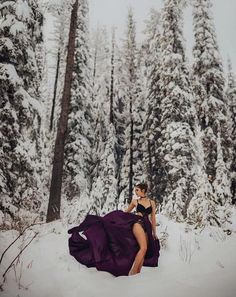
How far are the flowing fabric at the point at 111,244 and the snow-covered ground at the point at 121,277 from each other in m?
0.14

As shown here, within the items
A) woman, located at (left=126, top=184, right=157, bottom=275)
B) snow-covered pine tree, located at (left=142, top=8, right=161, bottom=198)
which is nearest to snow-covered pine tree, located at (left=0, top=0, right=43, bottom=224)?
woman, located at (left=126, top=184, right=157, bottom=275)

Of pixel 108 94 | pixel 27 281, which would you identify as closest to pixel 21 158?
pixel 27 281

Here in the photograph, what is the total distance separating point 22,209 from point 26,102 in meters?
3.50

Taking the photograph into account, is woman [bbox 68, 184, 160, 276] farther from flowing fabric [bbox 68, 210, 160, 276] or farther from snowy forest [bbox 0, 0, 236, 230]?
snowy forest [bbox 0, 0, 236, 230]

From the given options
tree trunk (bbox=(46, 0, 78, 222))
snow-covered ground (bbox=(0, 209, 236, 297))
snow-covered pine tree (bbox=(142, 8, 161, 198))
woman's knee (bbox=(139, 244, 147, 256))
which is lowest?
snow-covered ground (bbox=(0, 209, 236, 297))

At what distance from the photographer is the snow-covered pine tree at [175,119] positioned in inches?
832

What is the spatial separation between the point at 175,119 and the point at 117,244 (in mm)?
18213

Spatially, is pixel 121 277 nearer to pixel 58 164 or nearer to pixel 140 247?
pixel 140 247

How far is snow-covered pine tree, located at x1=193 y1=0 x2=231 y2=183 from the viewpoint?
2239cm

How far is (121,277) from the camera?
17.9 feet

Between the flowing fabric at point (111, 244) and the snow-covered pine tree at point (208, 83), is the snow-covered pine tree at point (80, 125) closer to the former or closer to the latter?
the snow-covered pine tree at point (208, 83)

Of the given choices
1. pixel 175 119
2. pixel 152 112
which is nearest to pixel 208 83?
pixel 175 119

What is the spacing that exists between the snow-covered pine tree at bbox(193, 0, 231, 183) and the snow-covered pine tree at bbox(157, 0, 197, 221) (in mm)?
792

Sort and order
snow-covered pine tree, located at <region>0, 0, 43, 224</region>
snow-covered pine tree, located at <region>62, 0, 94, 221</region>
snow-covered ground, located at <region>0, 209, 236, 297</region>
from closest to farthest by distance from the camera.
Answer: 1. snow-covered ground, located at <region>0, 209, 236, 297</region>
2. snow-covered pine tree, located at <region>0, 0, 43, 224</region>
3. snow-covered pine tree, located at <region>62, 0, 94, 221</region>
